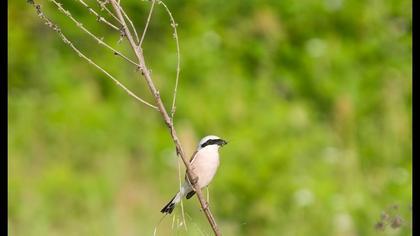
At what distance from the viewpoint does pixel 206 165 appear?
154 inches

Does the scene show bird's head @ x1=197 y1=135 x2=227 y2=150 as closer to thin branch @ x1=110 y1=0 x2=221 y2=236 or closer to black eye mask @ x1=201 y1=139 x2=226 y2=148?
black eye mask @ x1=201 y1=139 x2=226 y2=148

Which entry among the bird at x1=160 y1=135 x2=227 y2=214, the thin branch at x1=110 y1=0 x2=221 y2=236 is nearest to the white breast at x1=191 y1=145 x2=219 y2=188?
the bird at x1=160 y1=135 x2=227 y2=214

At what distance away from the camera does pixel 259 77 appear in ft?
31.2

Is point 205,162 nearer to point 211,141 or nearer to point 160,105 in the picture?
point 211,141

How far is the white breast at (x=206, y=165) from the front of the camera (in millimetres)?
3887

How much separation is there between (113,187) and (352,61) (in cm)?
332

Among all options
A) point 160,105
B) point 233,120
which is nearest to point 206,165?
point 160,105

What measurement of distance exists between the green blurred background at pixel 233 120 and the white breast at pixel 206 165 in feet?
5.46

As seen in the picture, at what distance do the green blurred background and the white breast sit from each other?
1663mm

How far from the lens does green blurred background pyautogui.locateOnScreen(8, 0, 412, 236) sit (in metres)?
7.12

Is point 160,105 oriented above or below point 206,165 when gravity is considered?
above

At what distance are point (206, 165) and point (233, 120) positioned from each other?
435 centimetres

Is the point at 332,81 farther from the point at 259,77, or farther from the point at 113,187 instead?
the point at 113,187
